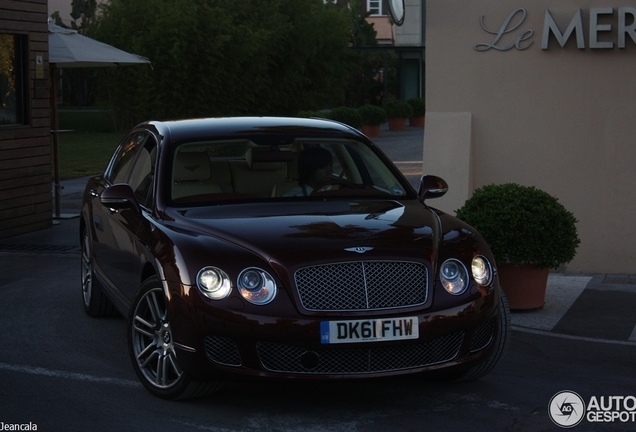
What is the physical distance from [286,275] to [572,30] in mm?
6446

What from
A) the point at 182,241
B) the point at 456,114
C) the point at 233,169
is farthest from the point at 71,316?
the point at 456,114

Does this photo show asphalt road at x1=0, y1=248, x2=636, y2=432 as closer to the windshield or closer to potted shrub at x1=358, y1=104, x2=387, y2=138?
the windshield

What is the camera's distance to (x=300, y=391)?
232 inches

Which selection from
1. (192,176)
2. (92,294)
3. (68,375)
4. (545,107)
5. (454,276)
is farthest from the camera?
(545,107)

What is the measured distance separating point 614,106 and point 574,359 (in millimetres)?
4462

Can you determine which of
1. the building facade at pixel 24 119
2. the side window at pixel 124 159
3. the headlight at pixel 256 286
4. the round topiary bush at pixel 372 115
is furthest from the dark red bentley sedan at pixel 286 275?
the round topiary bush at pixel 372 115

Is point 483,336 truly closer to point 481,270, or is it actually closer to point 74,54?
point 481,270

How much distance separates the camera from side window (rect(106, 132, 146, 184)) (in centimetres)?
746

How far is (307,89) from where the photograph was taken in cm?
4869

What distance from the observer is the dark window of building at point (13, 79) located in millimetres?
12992

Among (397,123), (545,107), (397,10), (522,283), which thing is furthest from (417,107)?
(522,283)

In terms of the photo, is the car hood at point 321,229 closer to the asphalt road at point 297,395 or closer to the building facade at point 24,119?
the asphalt road at point 297,395

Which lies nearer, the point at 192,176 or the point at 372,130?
the point at 192,176

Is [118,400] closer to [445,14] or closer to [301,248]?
[301,248]
